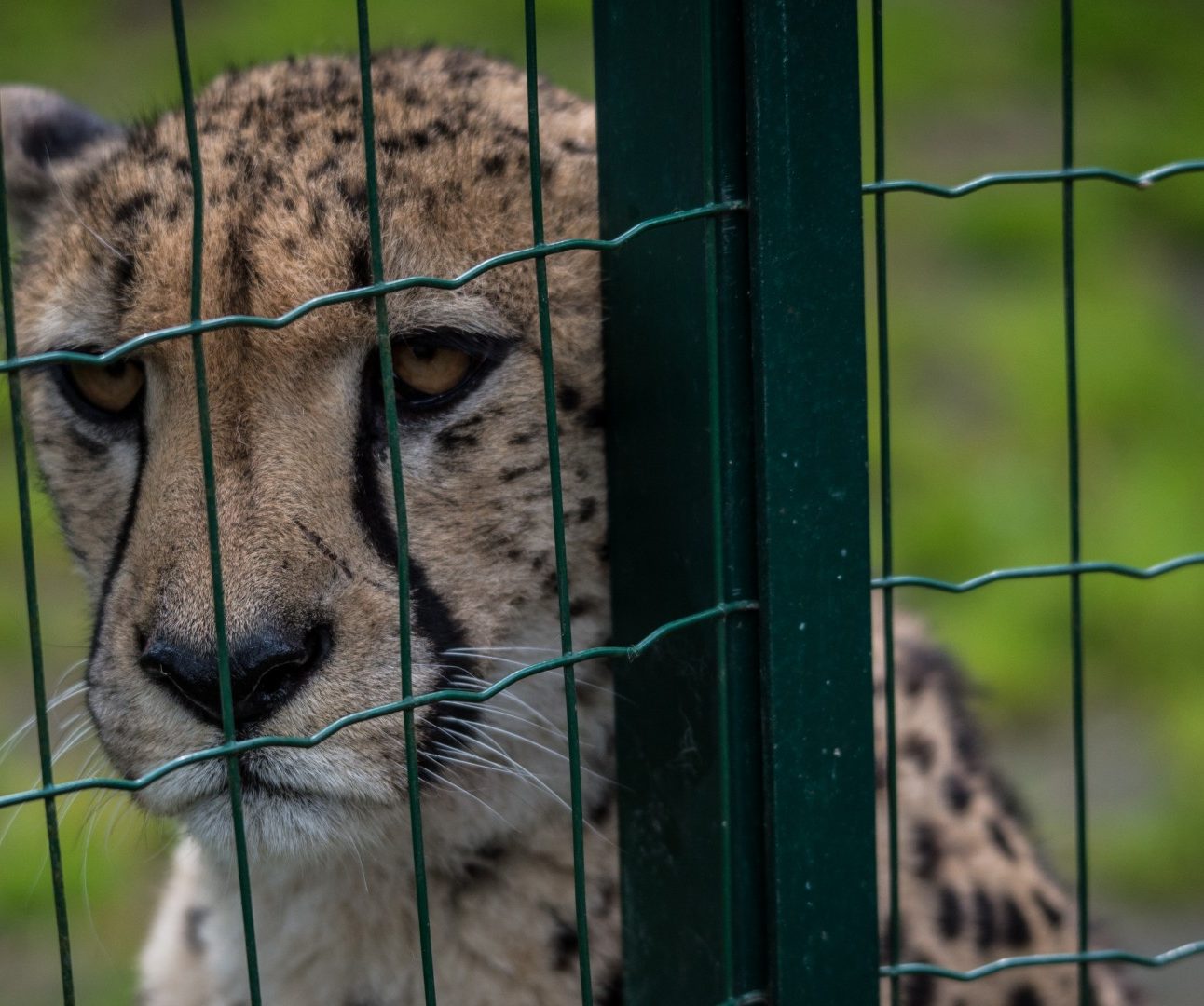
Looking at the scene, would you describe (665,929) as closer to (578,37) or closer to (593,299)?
(593,299)

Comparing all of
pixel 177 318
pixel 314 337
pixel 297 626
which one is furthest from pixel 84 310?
pixel 297 626

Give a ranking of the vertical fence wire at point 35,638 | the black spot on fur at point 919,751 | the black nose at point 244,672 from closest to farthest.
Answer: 1. the vertical fence wire at point 35,638
2. the black nose at point 244,672
3. the black spot on fur at point 919,751

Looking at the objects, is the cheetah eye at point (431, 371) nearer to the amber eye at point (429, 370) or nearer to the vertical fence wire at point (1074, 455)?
the amber eye at point (429, 370)

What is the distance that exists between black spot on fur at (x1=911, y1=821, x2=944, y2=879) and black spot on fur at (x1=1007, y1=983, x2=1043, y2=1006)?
0.62 ft

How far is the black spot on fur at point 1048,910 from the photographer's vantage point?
227cm

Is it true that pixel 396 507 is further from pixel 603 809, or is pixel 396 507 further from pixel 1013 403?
pixel 1013 403

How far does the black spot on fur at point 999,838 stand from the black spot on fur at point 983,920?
114mm

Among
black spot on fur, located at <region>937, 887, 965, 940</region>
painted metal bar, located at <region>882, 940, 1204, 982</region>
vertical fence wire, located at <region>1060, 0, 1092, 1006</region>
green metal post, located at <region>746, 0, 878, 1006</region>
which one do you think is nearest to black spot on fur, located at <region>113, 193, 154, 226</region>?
green metal post, located at <region>746, 0, 878, 1006</region>

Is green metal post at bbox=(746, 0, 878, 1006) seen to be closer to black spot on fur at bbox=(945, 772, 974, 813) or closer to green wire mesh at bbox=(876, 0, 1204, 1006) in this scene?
green wire mesh at bbox=(876, 0, 1204, 1006)

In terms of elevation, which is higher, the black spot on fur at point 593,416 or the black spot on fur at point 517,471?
the black spot on fur at point 593,416

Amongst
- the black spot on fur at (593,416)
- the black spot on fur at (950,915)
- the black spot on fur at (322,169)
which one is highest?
the black spot on fur at (322,169)

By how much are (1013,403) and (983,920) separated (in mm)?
2593

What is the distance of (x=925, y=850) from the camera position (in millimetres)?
2174

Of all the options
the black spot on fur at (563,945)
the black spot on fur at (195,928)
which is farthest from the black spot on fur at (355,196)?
the black spot on fur at (195,928)
